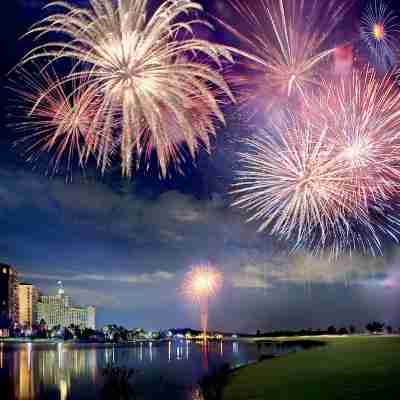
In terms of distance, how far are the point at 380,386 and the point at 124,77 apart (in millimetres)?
17219

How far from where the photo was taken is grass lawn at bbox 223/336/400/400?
808 inches

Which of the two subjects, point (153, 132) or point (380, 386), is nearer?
point (153, 132)

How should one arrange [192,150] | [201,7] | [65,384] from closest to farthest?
1. [201,7]
2. [192,150]
3. [65,384]

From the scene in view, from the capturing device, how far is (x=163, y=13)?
15.9 meters

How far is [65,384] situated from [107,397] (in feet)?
74.2

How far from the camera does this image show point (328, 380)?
78.7 feet

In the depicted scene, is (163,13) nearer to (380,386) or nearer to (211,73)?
(211,73)

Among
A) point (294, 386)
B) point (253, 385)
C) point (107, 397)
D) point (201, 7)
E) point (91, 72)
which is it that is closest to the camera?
point (201, 7)

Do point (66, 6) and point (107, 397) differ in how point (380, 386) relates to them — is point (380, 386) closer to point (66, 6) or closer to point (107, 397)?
point (107, 397)

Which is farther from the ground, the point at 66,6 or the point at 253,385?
the point at 66,6

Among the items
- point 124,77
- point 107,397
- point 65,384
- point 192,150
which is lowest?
point 65,384

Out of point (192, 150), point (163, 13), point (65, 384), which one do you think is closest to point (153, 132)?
point (192, 150)

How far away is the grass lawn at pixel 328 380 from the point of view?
67.3 feet

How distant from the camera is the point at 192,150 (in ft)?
55.1
